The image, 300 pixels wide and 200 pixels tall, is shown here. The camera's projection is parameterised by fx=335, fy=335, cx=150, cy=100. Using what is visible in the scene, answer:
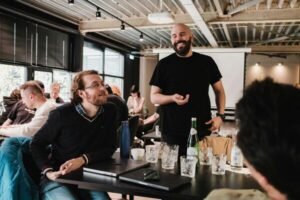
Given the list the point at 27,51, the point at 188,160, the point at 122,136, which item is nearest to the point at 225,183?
the point at 188,160

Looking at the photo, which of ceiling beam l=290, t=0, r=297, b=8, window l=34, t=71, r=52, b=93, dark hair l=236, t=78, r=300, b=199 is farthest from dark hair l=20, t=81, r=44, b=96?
ceiling beam l=290, t=0, r=297, b=8

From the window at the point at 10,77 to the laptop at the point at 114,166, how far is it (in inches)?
174

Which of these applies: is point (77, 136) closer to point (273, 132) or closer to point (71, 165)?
point (71, 165)

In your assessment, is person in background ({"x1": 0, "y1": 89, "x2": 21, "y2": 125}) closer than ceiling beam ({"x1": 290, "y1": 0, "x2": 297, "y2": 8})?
Yes

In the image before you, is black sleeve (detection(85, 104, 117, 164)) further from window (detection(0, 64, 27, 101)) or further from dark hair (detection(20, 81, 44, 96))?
window (detection(0, 64, 27, 101))

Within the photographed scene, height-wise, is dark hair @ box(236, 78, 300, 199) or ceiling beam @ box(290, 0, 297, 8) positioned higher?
ceiling beam @ box(290, 0, 297, 8)

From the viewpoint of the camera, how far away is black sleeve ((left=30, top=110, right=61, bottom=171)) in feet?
6.47

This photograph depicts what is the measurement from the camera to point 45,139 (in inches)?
80.8

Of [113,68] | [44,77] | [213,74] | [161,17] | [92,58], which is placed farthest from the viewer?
[113,68]

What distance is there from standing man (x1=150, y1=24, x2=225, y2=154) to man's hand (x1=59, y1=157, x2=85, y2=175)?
0.76 meters

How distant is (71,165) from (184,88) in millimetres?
1042

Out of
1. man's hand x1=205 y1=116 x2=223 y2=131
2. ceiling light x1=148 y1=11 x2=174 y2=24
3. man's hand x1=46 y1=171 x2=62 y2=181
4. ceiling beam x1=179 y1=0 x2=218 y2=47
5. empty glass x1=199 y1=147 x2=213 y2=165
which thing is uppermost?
ceiling beam x1=179 y1=0 x2=218 y2=47

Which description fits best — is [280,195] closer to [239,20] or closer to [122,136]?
[122,136]

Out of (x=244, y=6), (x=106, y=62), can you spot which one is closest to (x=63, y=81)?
(x=106, y=62)
